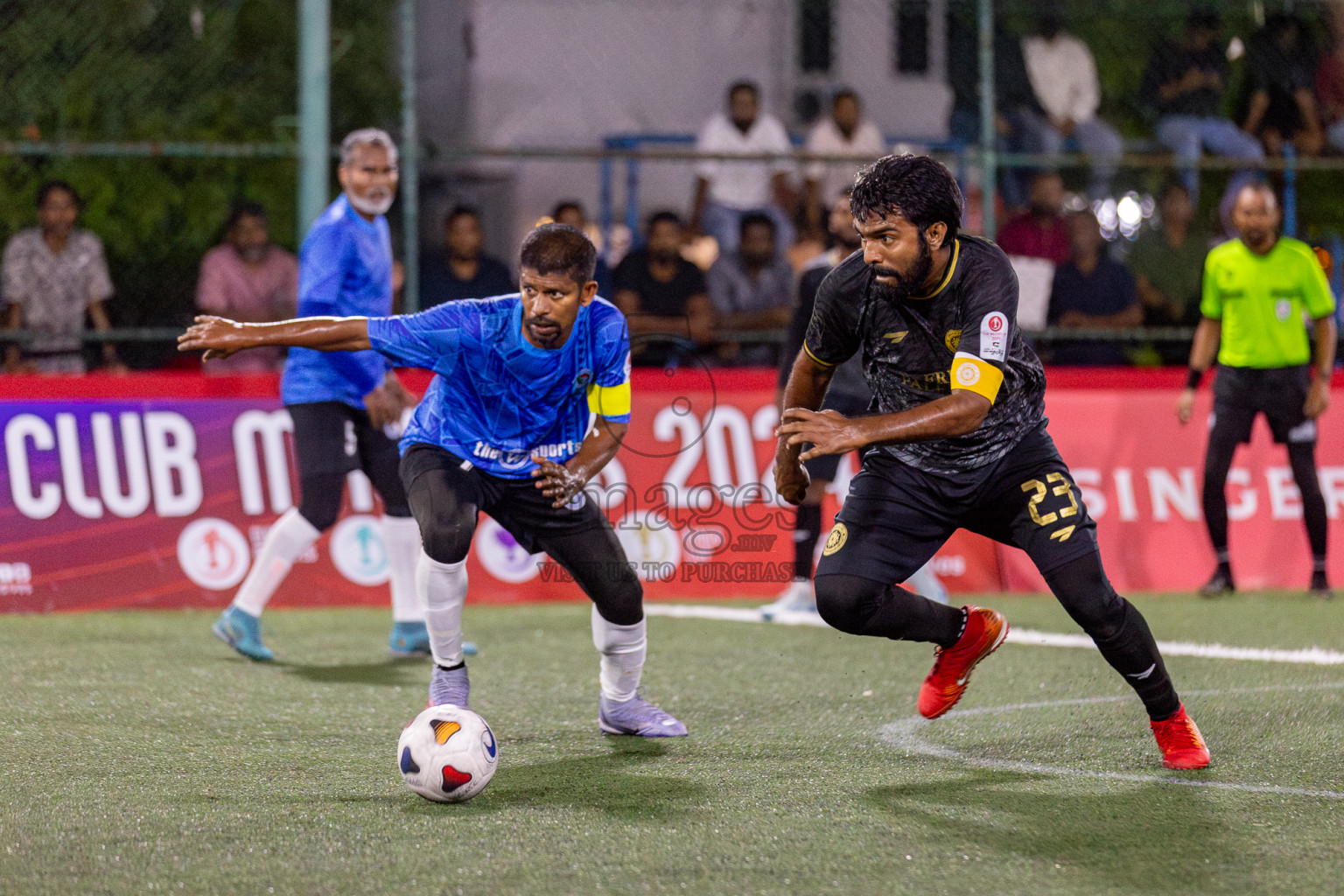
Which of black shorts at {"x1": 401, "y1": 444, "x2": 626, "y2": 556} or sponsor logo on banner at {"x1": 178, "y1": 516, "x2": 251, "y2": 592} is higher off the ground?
black shorts at {"x1": 401, "y1": 444, "x2": 626, "y2": 556}

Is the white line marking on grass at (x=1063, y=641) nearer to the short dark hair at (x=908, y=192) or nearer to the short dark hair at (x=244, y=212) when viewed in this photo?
the short dark hair at (x=908, y=192)

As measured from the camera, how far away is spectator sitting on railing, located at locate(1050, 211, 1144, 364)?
10.9 m

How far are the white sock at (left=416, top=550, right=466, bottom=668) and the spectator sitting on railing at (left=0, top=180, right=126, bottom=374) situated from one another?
5.05 metres

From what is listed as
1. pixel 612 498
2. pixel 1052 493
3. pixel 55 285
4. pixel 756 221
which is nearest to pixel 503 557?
pixel 612 498

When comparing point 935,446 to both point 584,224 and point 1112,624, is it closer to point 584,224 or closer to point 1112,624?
point 1112,624

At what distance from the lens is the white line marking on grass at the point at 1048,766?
4.61 metres

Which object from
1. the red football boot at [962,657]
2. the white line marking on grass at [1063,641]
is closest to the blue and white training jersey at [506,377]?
the red football boot at [962,657]

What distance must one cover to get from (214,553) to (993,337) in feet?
18.5

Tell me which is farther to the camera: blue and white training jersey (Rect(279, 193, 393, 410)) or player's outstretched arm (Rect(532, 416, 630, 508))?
blue and white training jersey (Rect(279, 193, 393, 410))

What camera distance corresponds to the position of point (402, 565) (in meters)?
7.41

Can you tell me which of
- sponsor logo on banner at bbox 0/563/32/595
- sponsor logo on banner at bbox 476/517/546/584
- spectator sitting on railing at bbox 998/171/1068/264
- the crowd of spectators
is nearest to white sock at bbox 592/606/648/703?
sponsor logo on banner at bbox 476/517/546/584

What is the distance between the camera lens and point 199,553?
29.1 ft

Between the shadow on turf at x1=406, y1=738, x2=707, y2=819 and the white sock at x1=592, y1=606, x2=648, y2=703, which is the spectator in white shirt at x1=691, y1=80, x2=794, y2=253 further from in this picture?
the shadow on turf at x1=406, y1=738, x2=707, y2=819

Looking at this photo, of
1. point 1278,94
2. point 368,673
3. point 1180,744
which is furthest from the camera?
point 1278,94
